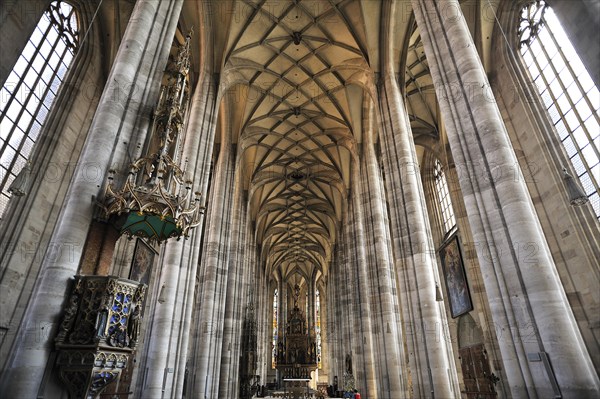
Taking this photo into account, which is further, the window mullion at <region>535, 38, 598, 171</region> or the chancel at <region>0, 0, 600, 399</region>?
the window mullion at <region>535, 38, 598, 171</region>

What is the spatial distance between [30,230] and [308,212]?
25342 millimetres

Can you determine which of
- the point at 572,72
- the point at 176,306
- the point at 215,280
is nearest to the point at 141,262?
the point at 176,306

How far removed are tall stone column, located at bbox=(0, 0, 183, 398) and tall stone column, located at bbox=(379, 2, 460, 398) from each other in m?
8.51

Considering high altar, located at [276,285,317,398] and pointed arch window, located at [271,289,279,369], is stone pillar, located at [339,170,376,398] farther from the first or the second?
pointed arch window, located at [271,289,279,369]

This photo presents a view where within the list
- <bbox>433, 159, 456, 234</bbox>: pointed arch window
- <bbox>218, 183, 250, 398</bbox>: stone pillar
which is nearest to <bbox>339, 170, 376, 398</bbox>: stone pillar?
<bbox>433, 159, 456, 234</bbox>: pointed arch window

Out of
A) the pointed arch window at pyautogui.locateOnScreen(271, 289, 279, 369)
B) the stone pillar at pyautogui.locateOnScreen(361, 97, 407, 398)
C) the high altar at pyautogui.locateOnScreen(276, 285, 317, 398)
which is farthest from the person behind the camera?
the pointed arch window at pyautogui.locateOnScreen(271, 289, 279, 369)

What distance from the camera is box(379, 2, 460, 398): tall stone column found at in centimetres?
972

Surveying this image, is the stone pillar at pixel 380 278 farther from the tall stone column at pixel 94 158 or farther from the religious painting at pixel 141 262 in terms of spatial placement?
the tall stone column at pixel 94 158

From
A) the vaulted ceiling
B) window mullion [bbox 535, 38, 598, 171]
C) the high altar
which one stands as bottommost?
the high altar

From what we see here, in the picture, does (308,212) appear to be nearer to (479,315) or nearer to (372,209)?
(372,209)

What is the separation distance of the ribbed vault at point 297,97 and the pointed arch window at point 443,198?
4801 millimetres

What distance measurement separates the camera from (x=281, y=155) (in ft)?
79.1

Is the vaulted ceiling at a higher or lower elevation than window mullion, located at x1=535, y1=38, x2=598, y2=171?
higher

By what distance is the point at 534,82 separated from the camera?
11359 millimetres
